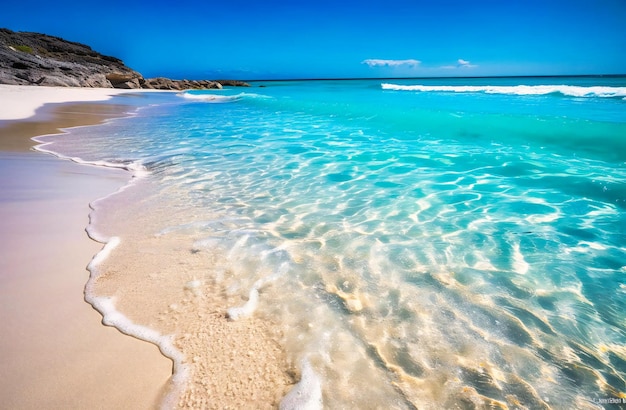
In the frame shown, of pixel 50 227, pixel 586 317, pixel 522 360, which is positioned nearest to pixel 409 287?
pixel 522 360

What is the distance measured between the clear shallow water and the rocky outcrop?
30715 millimetres

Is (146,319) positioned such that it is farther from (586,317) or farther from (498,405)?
(586,317)

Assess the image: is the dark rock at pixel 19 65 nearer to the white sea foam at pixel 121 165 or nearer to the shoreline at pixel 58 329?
the white sea foam at pixel 121 165

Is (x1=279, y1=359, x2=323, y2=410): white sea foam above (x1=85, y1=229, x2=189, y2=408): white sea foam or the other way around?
the other way around

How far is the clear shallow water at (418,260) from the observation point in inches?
76.5

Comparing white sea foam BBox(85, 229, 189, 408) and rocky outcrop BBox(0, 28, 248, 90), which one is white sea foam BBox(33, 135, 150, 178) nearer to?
white sea foam BBox(85, 229, 189, 408)

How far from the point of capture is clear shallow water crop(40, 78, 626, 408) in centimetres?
194

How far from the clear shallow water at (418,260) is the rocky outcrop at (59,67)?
30715 mm

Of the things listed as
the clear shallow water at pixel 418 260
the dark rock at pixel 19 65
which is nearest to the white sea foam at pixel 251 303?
the clear shallow water at pixel 418 260

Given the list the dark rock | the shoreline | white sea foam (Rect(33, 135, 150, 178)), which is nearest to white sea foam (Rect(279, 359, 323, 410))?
the shoreline

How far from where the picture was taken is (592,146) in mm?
8562

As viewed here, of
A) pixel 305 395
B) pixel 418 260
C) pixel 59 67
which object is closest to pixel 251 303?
pixel 305 395

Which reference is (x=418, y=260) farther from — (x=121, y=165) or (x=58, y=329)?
(x=121, y=165)

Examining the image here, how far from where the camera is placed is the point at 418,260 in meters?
3.13
